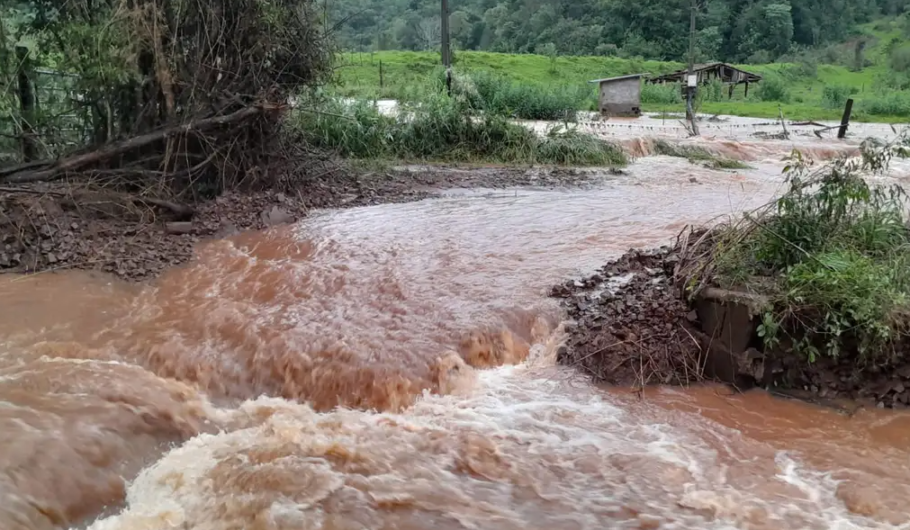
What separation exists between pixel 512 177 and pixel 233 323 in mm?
7520

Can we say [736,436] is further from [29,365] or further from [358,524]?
[29,365]

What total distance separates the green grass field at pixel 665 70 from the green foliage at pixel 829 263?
56.9ft

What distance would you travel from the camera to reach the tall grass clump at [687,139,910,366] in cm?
508

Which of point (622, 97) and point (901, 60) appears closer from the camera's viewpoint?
point (622, 97)

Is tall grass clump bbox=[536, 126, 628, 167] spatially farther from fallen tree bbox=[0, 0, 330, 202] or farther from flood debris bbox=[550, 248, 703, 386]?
flood debris bbox=[550, 248, 703, 386]

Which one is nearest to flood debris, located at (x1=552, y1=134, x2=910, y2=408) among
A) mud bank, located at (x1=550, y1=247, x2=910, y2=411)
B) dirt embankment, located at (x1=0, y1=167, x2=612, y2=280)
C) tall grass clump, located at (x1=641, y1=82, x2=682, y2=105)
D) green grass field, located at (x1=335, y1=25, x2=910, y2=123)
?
mud bank, located at (x1=550, y1=247, x2=910, y2=411)

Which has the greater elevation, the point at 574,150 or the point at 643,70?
the point at 643,70

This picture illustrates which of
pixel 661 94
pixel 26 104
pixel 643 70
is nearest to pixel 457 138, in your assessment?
pixel 26 104

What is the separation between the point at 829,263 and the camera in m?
5.36

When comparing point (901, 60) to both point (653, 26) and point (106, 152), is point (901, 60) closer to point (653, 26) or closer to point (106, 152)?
point (653, 26)

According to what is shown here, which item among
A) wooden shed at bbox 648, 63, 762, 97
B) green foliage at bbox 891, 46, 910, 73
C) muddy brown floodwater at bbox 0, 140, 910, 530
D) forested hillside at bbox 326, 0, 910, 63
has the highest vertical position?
forested hillside at bbox 326, 0, 910, 63

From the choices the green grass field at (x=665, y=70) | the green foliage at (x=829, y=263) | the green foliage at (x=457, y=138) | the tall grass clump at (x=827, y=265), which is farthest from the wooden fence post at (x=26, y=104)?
the green grass field at (x=665, y=70)

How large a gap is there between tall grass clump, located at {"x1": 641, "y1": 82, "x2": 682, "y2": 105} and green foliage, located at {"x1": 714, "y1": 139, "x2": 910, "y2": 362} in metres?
26.8

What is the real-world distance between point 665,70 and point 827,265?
4183 centimetres
